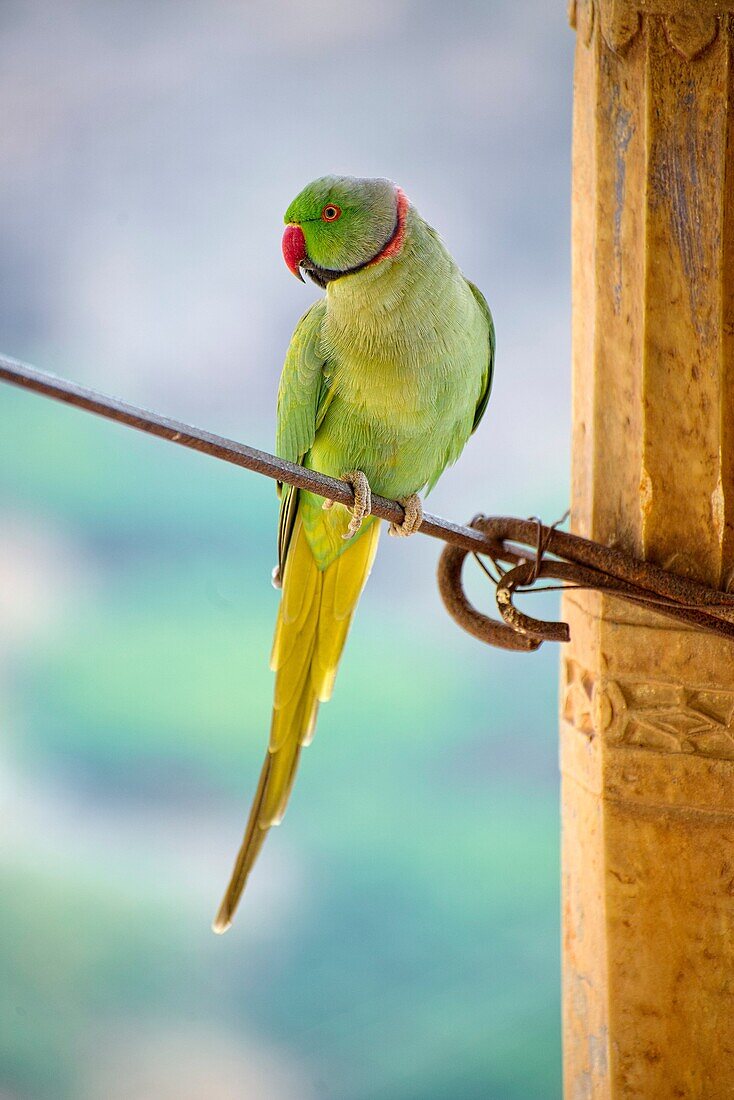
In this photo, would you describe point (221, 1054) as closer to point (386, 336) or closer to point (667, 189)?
point (386, 336)

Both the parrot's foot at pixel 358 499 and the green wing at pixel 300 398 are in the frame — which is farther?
the green wing at pixel 300 398

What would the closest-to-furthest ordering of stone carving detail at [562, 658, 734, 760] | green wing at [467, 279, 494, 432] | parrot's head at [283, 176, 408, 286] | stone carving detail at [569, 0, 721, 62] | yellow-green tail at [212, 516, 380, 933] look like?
stone carving detail at [569, 0, 721, 62], stone carving detail at [562, 658, 734, 760], parrot's head at [283, 176, 408, 286], yellow-green tail at [212, 516, 380, 933], green wing at [467, 279, 494, 432]

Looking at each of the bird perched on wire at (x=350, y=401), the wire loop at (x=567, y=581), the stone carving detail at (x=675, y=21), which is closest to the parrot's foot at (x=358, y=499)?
the bird perched on wire at (x=350, y=401)

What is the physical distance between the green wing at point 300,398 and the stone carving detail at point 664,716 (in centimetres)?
81

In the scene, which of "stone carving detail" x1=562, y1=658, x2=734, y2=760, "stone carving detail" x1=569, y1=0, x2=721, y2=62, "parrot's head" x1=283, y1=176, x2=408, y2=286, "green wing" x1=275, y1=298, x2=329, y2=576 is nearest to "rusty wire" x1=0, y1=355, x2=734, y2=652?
"stone carving detail" x1=562, y1=658, x2=734, y2=760

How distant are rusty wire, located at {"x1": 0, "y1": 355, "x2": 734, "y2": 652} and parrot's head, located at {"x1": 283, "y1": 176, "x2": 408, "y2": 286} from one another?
53 centimetres

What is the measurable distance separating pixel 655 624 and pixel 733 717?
19 cm

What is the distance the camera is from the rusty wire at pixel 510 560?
1.35m

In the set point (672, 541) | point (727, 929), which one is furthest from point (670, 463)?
point (727, 929)

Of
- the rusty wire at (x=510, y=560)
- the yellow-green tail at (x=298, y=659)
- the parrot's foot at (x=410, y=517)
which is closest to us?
the rusty wire at (x=510, y=560)

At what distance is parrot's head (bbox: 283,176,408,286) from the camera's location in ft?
6.58

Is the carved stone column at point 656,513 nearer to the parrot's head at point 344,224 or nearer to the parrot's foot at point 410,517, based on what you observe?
Answer: the parrot's foot at point 410,517

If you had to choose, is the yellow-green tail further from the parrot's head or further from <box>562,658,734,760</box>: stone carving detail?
<box>562,658,734,760</box>: stone carving detail

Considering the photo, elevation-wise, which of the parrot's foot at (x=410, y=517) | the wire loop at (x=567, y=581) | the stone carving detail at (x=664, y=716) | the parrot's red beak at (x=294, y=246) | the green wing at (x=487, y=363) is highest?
the green wing at (x=487, y=363)
